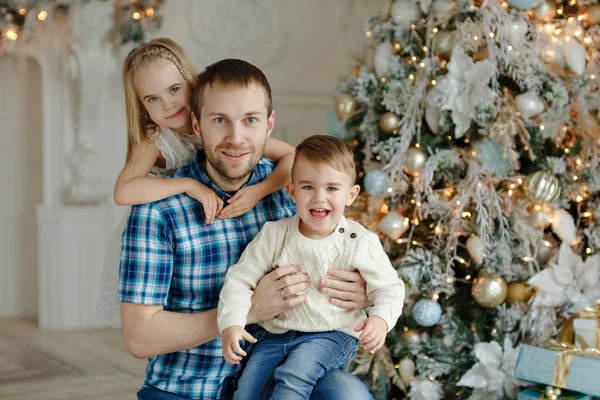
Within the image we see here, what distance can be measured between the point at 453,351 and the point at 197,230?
1390 millimetres

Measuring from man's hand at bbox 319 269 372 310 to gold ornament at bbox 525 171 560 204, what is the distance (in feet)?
3.79

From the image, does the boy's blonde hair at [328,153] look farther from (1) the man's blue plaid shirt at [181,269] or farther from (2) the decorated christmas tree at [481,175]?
(2) the decorated christmas tree at [481,175]

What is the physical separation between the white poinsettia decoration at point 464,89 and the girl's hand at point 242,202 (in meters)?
1.04

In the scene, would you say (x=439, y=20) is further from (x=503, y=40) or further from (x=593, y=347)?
(x=593, y=347)

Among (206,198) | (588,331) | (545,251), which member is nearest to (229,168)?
(206,198)

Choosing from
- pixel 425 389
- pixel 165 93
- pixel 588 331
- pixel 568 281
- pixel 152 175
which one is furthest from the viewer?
pixel 425 389

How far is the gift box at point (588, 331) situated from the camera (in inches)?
96.7

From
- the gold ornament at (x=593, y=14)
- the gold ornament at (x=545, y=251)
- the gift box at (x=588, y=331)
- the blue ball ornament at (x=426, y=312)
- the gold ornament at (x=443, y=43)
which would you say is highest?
the gold ornament at (x=593, y=14)

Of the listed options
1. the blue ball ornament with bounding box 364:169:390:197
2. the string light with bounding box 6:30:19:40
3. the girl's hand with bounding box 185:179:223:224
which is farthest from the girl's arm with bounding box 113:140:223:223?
the string light with bounding box 6:30:19:40

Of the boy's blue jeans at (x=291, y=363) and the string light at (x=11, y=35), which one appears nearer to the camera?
the boy's blue jeans at (x=291, y=363)

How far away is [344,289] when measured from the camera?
1665 millimetres

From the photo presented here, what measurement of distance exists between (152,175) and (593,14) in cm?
171

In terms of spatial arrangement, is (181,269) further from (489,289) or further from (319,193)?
(489,289)

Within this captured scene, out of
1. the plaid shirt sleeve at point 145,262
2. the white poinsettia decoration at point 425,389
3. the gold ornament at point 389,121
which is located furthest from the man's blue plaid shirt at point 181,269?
the white poinsettia decoration at point 425,389
